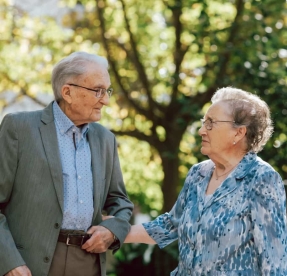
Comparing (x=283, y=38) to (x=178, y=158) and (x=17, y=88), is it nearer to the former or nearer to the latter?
(x=178, y=158)

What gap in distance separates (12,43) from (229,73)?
9.84 ft

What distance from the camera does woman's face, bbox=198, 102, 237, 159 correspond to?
3.64m

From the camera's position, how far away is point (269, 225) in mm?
3404

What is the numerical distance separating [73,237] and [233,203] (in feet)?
2.68

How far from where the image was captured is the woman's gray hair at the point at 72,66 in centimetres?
376

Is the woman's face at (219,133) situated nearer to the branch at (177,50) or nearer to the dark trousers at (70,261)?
the dark trousers at (70,261)

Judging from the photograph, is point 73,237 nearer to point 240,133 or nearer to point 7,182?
point 7,182

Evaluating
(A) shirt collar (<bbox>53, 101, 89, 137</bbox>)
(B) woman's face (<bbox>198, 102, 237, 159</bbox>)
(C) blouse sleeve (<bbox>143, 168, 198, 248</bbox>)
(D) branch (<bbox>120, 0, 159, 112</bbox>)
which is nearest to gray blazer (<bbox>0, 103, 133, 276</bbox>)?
(A) shirt collar (<bbox>53, 101, 89, 137</bbox>)

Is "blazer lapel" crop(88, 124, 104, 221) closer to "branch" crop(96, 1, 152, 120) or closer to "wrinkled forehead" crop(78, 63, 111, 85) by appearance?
"wrinkled forehead" crop(78, 63, 111, 85)

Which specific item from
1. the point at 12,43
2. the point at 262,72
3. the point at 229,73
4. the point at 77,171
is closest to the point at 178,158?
the point at 229,73

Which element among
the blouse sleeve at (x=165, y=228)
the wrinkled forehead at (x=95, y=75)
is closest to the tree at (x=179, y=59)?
the blouse sleeve at (x=165, y=228)

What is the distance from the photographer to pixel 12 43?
9602 millimetres

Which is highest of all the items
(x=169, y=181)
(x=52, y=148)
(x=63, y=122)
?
(x=63, y=122)

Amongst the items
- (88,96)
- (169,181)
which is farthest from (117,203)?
(169,181)
